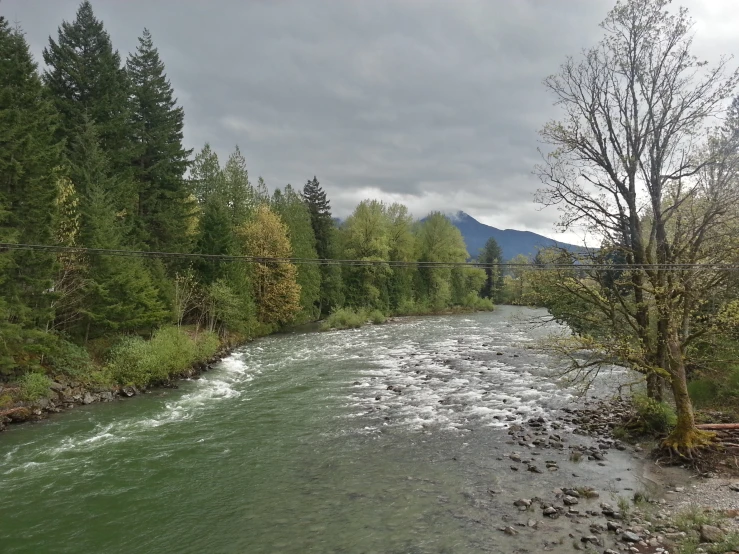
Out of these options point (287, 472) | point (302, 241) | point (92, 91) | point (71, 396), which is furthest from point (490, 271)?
point (287, 472)

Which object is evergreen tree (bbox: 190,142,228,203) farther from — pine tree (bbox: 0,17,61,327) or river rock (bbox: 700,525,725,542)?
river rock (bbox: 700,525,725,542)

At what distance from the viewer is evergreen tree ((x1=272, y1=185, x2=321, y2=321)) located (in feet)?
142

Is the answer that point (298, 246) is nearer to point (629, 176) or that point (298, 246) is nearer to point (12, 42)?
point (12, 42)

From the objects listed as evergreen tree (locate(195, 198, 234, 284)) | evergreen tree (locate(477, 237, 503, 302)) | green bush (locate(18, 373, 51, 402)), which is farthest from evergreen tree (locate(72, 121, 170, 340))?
evergreen tree (locate(477, 237, 503, 302))

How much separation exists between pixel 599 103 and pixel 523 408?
1096 centimetres

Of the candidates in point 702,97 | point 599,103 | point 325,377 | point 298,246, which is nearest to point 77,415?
point 325,377

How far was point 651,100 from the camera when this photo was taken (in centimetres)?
1207

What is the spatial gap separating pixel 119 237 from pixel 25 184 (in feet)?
20.7

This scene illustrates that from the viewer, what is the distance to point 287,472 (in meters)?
10.9

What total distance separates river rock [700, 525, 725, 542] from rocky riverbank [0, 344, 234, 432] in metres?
18.8

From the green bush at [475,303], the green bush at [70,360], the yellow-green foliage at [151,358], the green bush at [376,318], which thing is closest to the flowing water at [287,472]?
the yellow-green foliage at [151,358]

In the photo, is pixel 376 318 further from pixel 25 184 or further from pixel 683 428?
pixel 683 428

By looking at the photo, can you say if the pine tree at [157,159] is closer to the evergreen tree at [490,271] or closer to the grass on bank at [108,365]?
the grass on bank at [108,365]

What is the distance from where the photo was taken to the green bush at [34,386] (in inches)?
604
